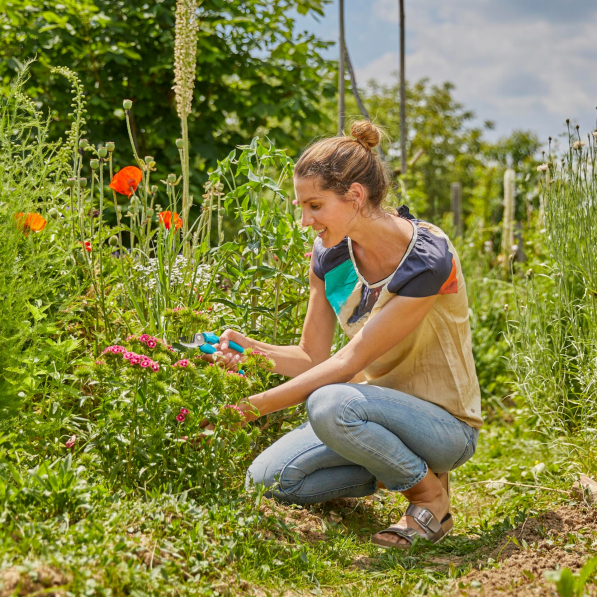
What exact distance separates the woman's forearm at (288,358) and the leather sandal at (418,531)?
62 centimetres

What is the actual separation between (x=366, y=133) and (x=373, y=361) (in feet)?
2.64

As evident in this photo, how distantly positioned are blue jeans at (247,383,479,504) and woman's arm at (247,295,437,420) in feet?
0.14

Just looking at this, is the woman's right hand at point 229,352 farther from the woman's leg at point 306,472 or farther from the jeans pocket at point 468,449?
the jeans pocket at point 468,449

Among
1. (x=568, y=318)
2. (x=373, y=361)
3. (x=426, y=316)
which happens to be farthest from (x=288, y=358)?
(x=568, y=318)

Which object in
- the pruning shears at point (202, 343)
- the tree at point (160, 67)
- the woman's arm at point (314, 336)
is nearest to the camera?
the pruning shears at point (202, 343)

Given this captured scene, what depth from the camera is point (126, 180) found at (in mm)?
2383

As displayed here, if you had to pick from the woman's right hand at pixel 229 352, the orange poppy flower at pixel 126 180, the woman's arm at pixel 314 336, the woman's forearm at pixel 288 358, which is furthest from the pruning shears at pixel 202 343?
the orange poppy flower at pixel 126 180

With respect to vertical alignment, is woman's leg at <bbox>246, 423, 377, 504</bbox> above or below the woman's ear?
below

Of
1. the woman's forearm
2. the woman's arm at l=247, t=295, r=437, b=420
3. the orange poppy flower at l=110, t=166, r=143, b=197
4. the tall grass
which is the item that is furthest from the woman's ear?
the tall grass

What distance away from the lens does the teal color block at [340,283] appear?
2326 mm

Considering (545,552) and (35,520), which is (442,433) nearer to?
(545,552)

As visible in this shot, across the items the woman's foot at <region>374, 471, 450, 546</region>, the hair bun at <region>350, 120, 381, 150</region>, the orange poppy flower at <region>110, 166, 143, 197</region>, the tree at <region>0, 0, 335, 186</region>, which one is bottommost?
the woman's foot at <region>374, 471, 450, 546</region>

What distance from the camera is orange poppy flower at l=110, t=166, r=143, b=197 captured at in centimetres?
237

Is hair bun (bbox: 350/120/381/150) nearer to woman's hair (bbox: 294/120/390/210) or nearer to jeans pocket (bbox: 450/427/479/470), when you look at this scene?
woman's hair (bbox: 294/120/390/210)
